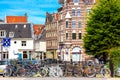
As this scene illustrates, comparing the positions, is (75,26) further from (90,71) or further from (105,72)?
(90,71)

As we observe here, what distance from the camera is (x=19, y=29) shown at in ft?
274

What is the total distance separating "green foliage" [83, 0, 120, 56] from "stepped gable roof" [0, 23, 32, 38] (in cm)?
3075

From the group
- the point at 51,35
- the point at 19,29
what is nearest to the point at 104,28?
the point at 19,29

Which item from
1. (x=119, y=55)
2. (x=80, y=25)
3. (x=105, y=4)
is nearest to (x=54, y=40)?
(x=80, y=25)

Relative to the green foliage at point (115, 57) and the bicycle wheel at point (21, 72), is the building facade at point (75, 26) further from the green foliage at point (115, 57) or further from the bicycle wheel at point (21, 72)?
the bicycle wheel at point (21, 72)

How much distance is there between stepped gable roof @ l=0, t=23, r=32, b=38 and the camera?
82.6 meters

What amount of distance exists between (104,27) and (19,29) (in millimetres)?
39382

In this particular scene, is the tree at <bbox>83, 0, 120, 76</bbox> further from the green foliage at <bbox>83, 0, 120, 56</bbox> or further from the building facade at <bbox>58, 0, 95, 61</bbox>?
the building facade at <bbox>58, 0, 95, 61</bbox>

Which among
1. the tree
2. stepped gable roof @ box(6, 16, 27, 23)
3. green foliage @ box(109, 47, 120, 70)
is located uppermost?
stepped gable roof @ box(6, 16, 27, 23)

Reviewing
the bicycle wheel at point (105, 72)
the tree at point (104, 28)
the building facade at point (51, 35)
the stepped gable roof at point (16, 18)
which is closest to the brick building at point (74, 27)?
the building facade at point (51, 35)

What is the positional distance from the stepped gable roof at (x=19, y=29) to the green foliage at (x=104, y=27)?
30.7 m

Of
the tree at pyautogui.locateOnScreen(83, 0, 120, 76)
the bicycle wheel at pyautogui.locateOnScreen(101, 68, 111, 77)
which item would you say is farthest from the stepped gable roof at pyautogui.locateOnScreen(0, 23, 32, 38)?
the bicycle wheel at pyautogui.locateOnScreen(101, 68, 111, 77)

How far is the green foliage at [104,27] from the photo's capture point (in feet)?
147

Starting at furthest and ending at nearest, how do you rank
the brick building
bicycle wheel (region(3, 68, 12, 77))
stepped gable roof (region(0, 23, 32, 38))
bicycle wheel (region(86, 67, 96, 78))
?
1. stepped gable roof (region(0, 23, 32, 38))
2. the brick building
3. bicycle wheel (region(3, 68, 12, 77))
4. bicycle wheel (region(86, 67, 96, 78))
